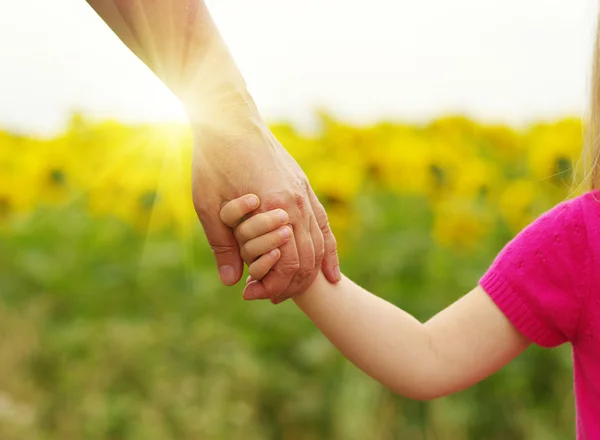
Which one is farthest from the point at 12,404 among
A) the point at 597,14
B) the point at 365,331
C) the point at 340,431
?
the point at 597,14

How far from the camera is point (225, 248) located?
1373mm

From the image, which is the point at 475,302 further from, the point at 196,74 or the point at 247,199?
the point at 196,74

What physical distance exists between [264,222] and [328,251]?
0.42 feet

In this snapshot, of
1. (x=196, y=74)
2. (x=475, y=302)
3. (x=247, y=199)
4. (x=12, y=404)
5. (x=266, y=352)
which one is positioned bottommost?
(x=266, y=352)

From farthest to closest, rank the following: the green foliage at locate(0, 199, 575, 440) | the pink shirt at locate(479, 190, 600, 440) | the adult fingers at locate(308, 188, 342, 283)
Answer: the green foliage at locate(0, 199, 575, 440)
the adult fingers at locate(308, 188, 342, 283)
the pink shirt at locate(479, 190, 600, 440)

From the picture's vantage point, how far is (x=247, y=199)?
131 centimetres

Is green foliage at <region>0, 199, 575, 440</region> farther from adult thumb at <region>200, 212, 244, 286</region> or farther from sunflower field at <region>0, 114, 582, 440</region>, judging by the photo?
adult thumb at <region>200, 212, 244, 286</region>

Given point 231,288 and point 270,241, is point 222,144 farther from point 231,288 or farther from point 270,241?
point 231,288

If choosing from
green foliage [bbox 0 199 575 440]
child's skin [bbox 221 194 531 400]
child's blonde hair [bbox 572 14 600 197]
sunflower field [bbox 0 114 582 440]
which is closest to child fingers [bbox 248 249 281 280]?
child's skin [bbox 221 194 531 400]

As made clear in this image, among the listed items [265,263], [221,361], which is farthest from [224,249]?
[221,361]

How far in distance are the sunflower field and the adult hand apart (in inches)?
25.4

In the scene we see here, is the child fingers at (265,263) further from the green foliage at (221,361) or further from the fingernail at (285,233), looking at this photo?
the green foliage at (221,361)

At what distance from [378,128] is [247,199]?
5.87ft

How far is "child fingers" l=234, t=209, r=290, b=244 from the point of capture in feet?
4.25
